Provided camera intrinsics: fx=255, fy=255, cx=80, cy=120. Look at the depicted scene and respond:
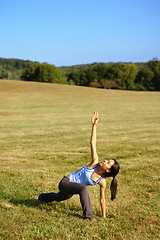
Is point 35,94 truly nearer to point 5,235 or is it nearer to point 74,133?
point 74,133

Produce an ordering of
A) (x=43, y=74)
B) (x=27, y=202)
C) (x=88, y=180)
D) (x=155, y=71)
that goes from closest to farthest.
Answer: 1. (x=88, y=180)
2. (x=27, y=202)
3. (x=155, y=71)
4. (x=43, y=74)

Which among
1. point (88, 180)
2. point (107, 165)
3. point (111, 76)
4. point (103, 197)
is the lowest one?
→ point (103, 197)

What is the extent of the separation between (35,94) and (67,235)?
42.5m

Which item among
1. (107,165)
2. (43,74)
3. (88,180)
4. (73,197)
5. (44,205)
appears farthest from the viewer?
(43,74)

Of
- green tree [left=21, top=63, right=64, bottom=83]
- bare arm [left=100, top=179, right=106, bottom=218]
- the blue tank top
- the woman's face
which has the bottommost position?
bare arm [left=100, top=179, right=106, bottom=218]

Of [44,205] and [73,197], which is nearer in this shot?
[44,205]

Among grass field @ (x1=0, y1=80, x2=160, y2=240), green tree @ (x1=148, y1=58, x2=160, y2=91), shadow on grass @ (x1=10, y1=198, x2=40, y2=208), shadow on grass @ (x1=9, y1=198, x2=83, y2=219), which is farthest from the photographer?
green tree @ (x1=148, y1=58, x2=160, y2=91)

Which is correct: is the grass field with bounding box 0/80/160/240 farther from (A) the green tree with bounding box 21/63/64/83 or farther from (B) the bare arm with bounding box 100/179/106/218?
(A) the green tree with bounding box 21/63/64/83

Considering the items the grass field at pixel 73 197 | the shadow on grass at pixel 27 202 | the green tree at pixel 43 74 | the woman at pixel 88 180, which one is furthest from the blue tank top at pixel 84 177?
the green tree at pixel 43 74

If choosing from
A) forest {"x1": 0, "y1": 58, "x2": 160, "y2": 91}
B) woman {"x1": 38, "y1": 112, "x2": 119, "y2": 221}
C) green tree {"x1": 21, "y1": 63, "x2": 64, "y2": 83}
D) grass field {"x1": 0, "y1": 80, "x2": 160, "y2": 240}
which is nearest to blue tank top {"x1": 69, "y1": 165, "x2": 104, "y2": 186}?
woman {"x1": 38, "y1": 112, "x2": 119, "y2": 221}

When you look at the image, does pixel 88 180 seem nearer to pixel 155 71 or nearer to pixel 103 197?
pixel 103 197

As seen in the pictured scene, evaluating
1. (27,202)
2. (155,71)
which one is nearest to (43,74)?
(155,71)

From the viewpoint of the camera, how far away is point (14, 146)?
39.5 ft

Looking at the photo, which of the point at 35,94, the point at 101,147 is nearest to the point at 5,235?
the point at 101,147
